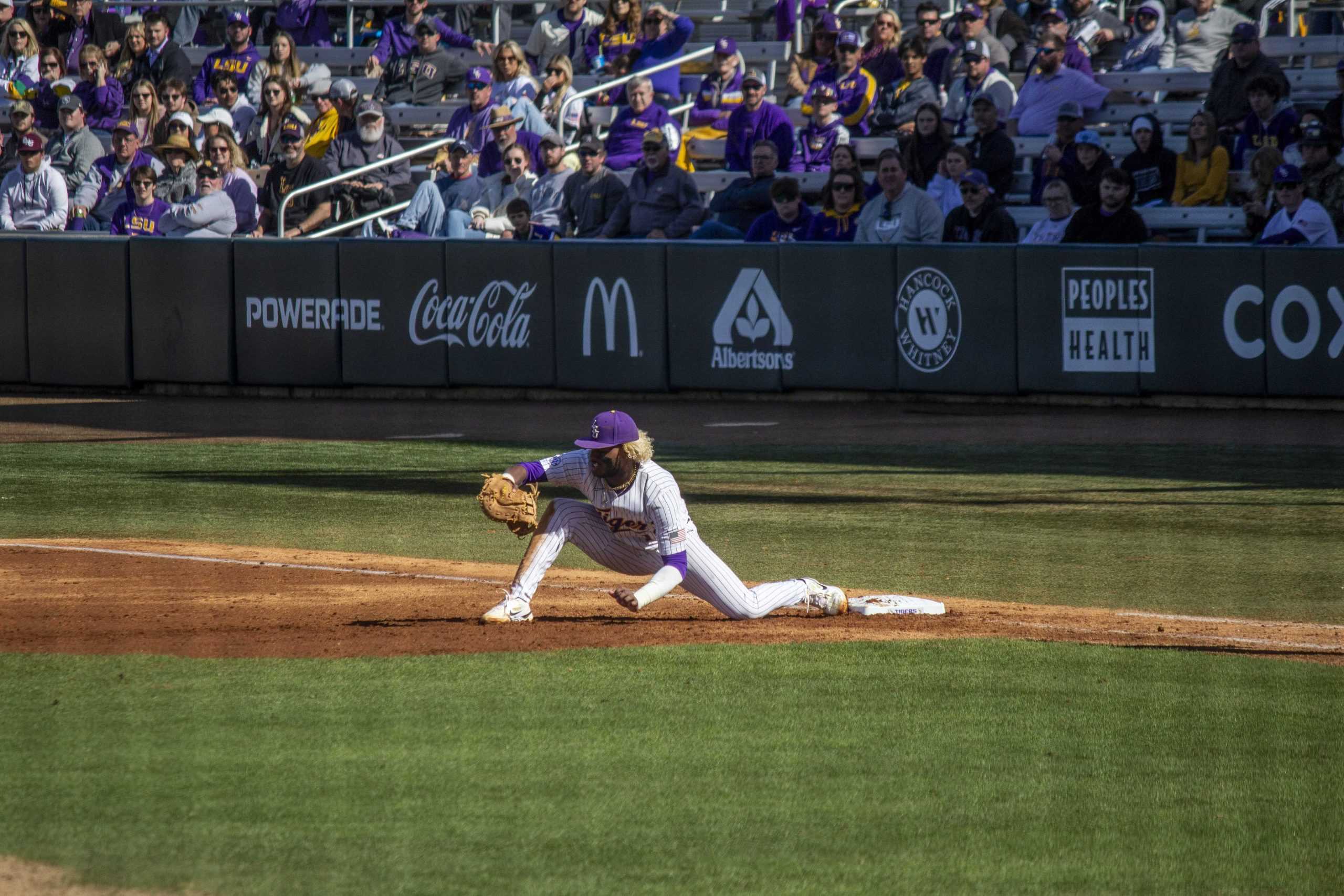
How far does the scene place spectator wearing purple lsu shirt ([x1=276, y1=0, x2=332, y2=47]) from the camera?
25328 millimetres

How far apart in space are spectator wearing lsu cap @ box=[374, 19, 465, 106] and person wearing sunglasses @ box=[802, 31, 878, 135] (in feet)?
18.3

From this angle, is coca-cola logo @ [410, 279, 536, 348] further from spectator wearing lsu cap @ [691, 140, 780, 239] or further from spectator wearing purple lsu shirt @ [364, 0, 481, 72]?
spectator wearing purple lsu shirt @ [364, 0, 481, 72]

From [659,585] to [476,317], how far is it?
12.1 metres

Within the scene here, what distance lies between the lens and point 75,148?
2208 centimetres

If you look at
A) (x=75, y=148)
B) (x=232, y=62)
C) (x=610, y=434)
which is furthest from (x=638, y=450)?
(x=232, y=62)

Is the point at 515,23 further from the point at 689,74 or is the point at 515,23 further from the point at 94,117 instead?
the point at 94,117

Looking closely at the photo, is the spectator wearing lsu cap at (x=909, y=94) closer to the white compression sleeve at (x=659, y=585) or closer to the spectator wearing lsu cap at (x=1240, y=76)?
Answer: the spectator wearing lsu cap at (x=1240, y=76)

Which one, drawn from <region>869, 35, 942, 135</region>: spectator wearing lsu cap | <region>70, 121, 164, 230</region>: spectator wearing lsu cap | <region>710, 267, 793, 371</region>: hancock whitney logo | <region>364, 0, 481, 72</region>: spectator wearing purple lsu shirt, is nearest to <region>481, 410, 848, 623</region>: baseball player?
<region>710, 267, 793, 371</region>: hancock whitney logo

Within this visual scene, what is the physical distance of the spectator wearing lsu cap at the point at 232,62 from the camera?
2386 cm

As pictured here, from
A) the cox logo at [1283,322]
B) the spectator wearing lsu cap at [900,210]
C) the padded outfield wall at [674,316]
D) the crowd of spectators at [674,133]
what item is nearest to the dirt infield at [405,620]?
the cox logo at [1283,322]

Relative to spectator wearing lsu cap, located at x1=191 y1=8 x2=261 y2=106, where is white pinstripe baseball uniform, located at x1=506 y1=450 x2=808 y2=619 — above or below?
below

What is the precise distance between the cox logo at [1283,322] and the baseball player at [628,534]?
9.16 metres

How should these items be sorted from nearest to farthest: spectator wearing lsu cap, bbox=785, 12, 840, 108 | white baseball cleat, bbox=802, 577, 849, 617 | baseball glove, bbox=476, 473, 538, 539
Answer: baseball glove, bbox=476, 473, 538, 539 < white baseball cleat, bbox=802, 577, 849, 617 < spectator wearing lsu cap, bbox=785, 12, 840, 108

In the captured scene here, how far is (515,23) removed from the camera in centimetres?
2597
